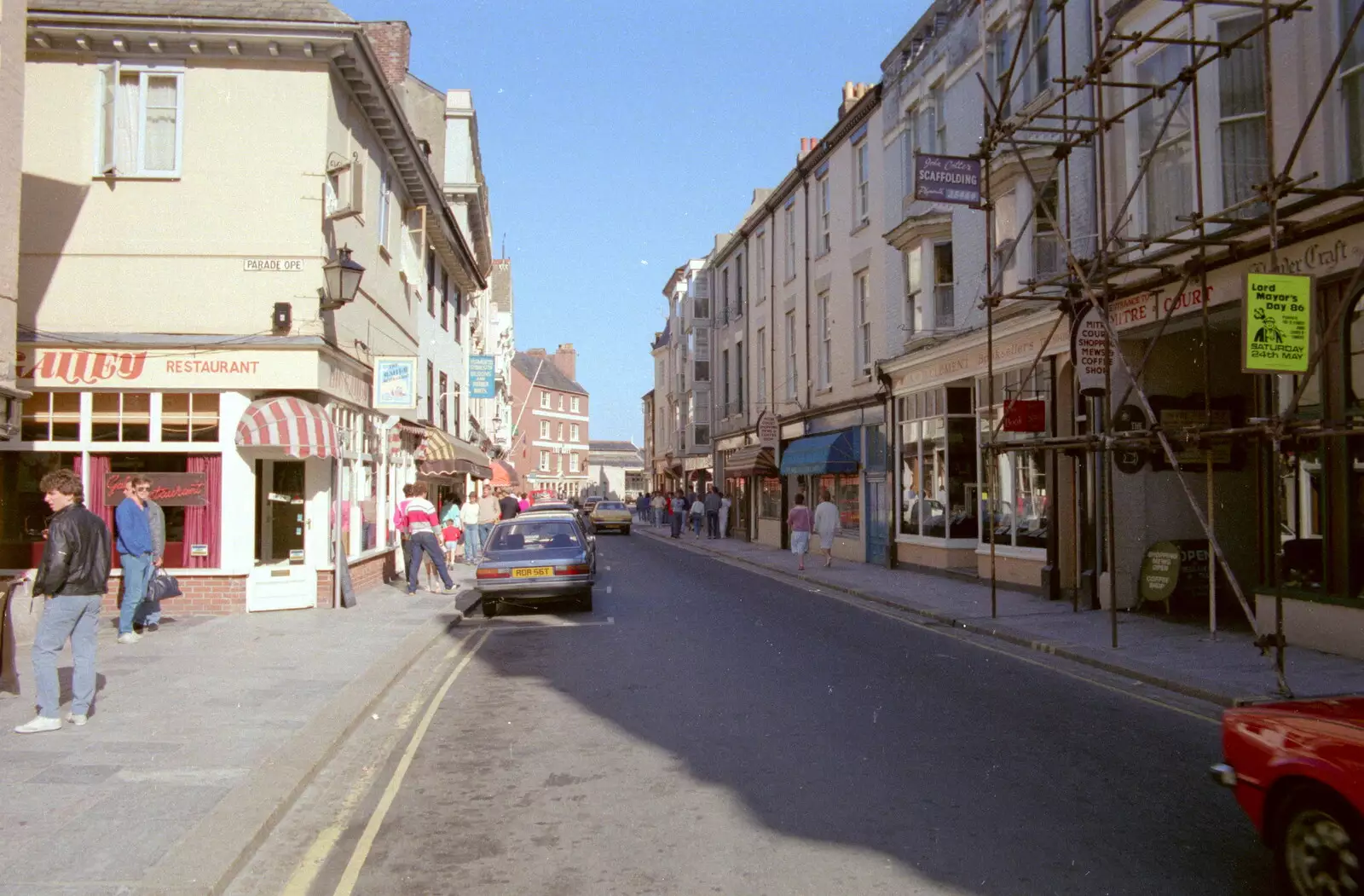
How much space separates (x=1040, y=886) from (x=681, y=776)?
2380 millimetres

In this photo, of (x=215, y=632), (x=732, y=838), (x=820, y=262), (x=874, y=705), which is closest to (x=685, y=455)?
(x=820, y=262)

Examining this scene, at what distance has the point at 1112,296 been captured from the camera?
568 inches

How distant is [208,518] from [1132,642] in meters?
11.8

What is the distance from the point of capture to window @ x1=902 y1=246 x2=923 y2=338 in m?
21.5

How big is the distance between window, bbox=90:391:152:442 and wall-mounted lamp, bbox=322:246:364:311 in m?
2.81

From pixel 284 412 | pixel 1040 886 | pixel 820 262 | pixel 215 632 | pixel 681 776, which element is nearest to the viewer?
pixel 1040 886

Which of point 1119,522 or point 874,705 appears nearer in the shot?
point 874,705

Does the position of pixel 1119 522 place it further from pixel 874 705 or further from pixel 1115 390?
pixel 874 705

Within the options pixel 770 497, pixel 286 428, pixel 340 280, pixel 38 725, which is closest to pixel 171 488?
pixel 286 428

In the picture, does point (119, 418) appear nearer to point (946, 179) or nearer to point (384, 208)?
point (384, 208)

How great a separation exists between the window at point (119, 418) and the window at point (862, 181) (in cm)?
1640

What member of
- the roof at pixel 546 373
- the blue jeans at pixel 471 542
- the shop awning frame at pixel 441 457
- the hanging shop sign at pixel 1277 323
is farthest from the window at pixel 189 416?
the roof at pixel 546 373

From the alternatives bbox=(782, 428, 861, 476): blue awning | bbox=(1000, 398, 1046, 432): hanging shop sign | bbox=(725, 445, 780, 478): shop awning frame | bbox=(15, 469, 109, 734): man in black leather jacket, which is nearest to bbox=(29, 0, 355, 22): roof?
bbox=(15, 469, 109, 734): man in black leather jacket

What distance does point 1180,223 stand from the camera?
41.8 feet
